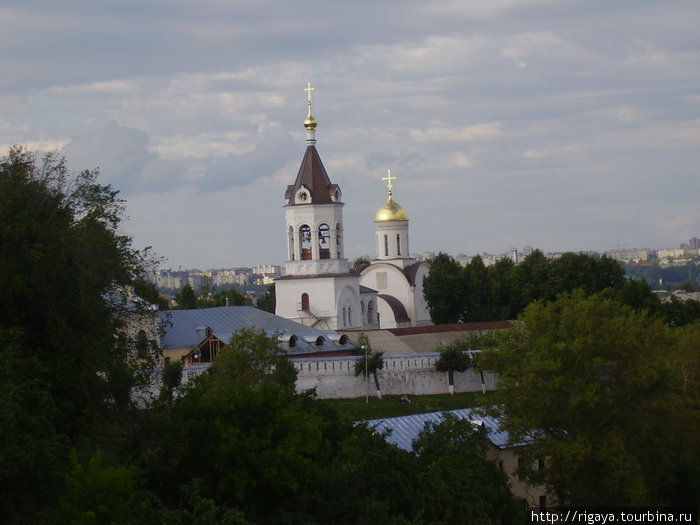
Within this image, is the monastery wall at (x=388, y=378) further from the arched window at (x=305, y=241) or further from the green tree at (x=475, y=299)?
the green tree at (x=475, y=299)

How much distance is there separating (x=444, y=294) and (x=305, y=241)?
9985 mm

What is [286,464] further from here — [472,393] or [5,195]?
[472,393]

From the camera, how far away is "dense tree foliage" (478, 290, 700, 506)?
2305 cm

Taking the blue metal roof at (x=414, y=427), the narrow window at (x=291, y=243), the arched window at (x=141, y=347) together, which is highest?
the narrow window at (x=291, y=243)

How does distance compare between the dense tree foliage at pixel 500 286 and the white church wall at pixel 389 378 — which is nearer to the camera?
the white church wall at pixel 389 378

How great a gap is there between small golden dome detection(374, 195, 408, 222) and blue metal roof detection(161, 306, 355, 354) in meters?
16.3

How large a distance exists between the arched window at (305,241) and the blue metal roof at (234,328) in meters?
4.96

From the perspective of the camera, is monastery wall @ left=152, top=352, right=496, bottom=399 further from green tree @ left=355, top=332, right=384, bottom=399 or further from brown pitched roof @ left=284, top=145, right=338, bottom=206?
brown pitched roof @ left=284, top=145, right=338, bottom=206

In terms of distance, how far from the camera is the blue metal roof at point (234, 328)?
38781 mm

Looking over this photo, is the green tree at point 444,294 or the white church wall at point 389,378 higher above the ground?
the green tree at point 444,294

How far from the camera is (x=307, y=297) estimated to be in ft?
156

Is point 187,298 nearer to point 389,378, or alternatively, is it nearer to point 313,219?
point 313,219

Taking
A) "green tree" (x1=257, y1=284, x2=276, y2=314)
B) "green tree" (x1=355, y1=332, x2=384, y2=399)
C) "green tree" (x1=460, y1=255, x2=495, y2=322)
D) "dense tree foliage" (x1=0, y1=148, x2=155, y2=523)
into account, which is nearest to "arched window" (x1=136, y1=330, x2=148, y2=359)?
"dense tree foliage" (x1=0, y1=148, x2=155, y2=523)

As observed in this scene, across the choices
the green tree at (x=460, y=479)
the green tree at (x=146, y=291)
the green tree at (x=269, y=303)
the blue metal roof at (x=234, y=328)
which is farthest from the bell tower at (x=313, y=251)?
the green tree at (x=146, y=291)
